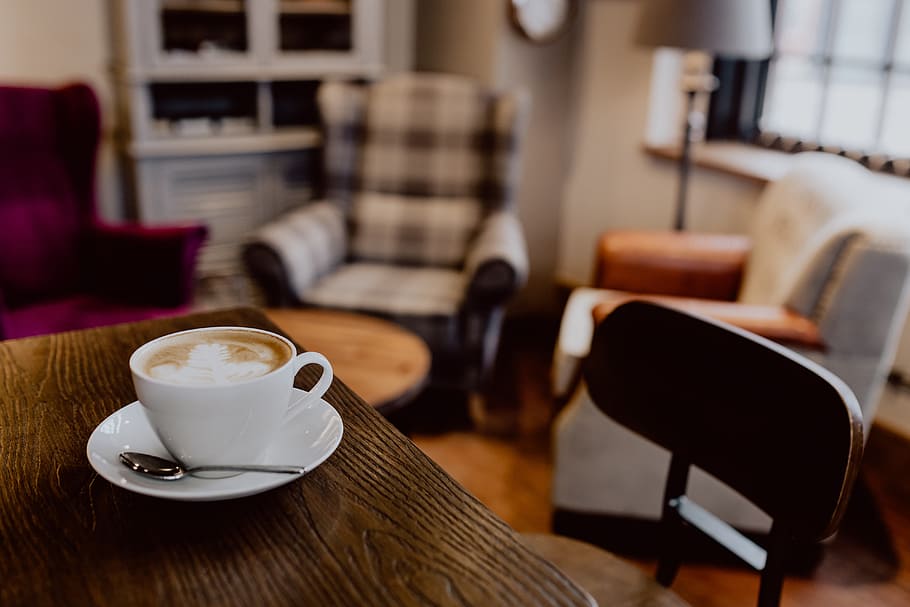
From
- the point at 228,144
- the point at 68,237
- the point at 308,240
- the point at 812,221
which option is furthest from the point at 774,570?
the point at 228,144

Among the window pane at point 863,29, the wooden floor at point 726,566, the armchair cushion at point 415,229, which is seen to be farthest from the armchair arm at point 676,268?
the window pane at point 863,29

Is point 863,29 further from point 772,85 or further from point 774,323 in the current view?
point 774,323

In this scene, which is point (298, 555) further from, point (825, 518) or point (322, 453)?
point (825, 518)

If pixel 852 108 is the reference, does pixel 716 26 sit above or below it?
above

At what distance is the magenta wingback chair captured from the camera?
7.36 feet

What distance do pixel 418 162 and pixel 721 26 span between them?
109 cm

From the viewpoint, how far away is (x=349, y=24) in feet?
10.6

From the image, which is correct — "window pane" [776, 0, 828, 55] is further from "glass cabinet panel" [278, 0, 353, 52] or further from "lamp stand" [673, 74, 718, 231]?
"glass cabinet panel" [278, 0, 353, 52]

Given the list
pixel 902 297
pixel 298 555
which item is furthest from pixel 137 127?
pixel 298 555

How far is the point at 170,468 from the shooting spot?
727mm

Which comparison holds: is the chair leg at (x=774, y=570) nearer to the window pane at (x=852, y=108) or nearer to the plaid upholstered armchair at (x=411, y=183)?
the plaid upholstered armchair at (x=411, y=183)

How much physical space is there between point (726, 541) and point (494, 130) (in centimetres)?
212

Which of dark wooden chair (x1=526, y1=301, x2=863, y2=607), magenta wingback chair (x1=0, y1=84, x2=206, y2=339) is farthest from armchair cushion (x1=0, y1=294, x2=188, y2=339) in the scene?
dark wooden chair (x1=526, y1=301, x2=863, y2=607)

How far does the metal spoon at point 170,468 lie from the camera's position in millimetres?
718
